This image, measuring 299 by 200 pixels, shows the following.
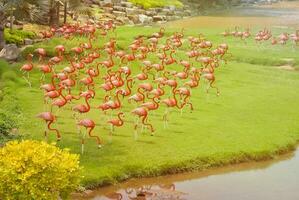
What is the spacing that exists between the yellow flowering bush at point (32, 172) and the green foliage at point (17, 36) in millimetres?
21152

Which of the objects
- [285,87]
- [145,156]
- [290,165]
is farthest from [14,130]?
[285,87]

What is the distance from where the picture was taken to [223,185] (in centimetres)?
1502

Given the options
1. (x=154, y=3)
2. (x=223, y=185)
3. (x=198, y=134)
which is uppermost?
(x=154, y=3)

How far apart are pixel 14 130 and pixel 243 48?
784 inches

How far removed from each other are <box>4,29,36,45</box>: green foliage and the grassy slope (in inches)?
308

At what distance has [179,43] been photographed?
1200 inches

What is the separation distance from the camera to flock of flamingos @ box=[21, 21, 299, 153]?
58.8 ft

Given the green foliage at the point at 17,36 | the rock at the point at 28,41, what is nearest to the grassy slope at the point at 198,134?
the green foliage at the point at 17,36

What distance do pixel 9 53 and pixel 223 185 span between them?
1499 centimetres

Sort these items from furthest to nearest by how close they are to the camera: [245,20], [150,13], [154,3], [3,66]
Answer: [154,3] → [150,13] → [245,20] → [3,66]

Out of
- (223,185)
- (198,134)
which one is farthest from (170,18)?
(223,185)

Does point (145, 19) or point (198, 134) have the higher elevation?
point (145, 19)

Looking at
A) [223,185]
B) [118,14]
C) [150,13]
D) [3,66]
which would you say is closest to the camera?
[223,185]

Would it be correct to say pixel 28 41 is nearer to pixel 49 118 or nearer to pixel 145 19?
pixel 49 118
